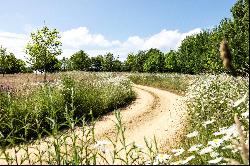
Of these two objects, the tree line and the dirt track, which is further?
the tree line

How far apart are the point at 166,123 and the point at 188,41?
58.3 m

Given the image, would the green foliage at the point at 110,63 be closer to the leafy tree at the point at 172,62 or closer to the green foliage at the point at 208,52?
the green foliage at the point at 208,52

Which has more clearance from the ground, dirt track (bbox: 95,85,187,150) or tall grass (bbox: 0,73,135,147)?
tall grass (bbox: 0,73,135,147)

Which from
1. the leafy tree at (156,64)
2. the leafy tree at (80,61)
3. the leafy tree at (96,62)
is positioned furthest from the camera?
the leafy tree at (96,62)

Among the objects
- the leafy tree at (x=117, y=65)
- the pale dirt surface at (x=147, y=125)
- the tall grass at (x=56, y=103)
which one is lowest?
the pale dirt surface at (x=147, y=125)

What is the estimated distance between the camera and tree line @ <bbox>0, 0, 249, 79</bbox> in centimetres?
2825

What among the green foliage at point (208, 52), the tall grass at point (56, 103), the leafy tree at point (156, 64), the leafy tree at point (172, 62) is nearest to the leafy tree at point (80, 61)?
the green foliage at point (208, 52)

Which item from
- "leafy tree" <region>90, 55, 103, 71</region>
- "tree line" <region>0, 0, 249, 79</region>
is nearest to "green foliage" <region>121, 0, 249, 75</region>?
"tree line" <region>0, 0, 249, 79</region>

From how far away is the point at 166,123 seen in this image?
1634cm

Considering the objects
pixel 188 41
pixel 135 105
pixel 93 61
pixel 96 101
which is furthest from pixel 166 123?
pixel 93 61

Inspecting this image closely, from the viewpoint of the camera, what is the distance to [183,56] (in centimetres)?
7094

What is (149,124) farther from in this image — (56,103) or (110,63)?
(110,63)

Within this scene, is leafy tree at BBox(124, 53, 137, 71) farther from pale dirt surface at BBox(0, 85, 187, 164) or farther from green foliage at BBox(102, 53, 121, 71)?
pale dirt surface at BBox(0, 85, 187, 164)

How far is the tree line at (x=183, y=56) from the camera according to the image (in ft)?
92.7
